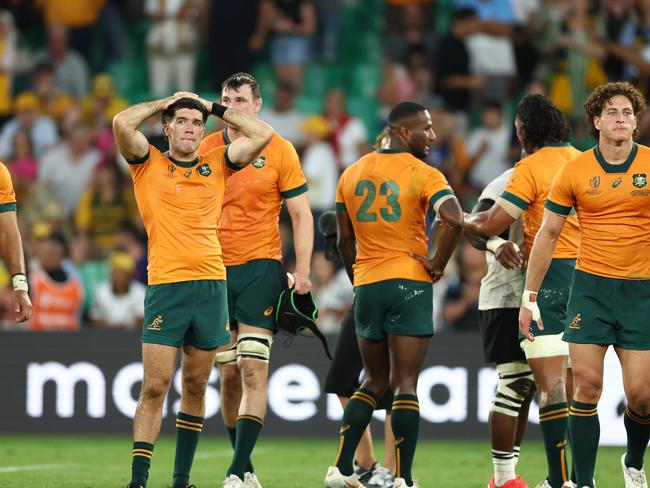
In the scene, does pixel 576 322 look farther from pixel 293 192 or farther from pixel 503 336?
pixel 293 192

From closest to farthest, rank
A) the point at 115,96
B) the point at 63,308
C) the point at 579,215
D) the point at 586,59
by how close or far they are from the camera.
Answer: the point at 579,215 < the point at 63,308 < the point at 586,59 < the point at 115,96

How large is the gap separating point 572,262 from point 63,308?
25.4ft

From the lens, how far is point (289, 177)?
30.9ft

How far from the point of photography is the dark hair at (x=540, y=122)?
9.04 metres

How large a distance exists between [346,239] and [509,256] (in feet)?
3.64

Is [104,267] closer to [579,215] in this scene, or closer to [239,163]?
[239,163]

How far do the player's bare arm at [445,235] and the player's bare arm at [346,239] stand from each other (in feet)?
1.78

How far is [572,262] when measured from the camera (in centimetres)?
896

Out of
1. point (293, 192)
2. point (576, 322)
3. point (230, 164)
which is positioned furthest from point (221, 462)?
point (576, 322)

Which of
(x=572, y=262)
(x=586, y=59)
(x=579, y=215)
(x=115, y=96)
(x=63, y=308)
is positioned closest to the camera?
(x=579, y=215)

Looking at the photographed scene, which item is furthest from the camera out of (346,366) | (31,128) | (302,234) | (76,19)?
(76,19)

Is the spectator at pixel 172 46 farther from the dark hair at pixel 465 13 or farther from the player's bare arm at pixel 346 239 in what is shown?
the player's bare arm at pixel 346 239

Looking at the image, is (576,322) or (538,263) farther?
(538,263)

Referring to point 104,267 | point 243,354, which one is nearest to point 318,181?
point 104,267
